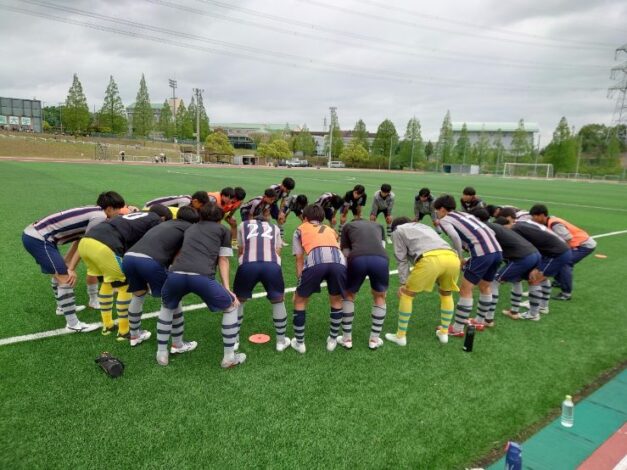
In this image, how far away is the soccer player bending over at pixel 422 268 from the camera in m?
4.91

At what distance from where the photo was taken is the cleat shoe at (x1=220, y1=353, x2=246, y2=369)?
14.6ft

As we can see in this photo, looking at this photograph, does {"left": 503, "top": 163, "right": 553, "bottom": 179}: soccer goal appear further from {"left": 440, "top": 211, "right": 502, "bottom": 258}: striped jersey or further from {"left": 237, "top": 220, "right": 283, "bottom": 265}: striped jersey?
{"left": 237, "top": 220, "right": 283, "bottom": 265}: striped jersey

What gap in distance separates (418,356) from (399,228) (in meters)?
1.62

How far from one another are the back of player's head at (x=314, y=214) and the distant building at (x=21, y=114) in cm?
9444

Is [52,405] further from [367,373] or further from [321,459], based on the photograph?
[367,373]

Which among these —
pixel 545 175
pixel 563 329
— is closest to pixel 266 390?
pixel 563 329

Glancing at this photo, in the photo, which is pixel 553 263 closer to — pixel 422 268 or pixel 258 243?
pixel 422 268

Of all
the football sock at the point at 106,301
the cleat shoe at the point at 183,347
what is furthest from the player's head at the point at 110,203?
the cleat shoe at the point at 183,347

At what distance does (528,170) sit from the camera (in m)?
70.4

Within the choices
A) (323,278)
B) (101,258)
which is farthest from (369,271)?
(101,258)

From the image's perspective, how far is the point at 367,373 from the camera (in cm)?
448

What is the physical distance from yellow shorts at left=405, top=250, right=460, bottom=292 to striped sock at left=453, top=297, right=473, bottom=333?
0.67 m

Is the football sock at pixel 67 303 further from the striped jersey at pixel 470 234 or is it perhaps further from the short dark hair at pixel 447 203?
the short dark hair at pixel 447 203

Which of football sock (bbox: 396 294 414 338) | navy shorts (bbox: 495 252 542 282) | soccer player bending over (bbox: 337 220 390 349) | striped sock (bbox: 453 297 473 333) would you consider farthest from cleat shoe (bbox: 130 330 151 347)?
navy shorts (bbox: 495 252 542 282)
